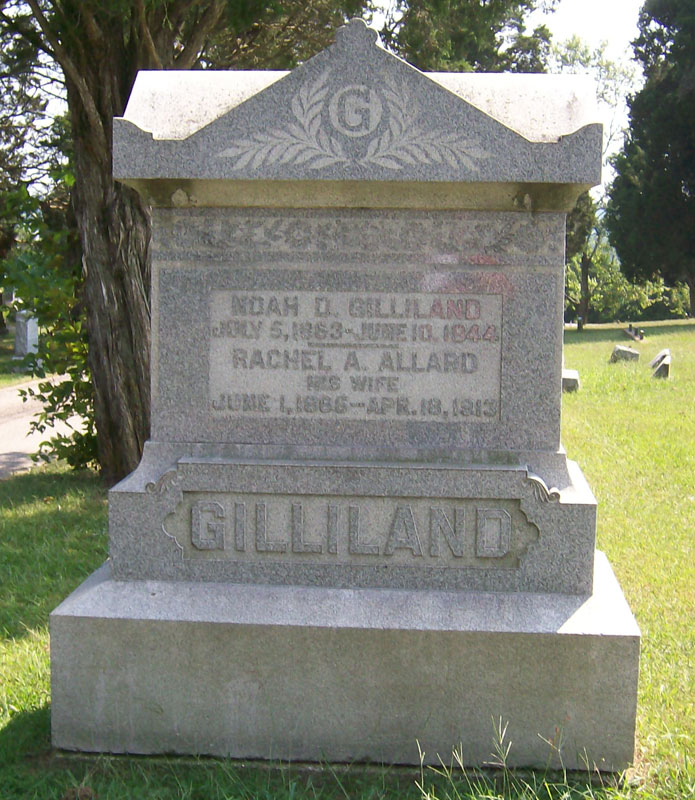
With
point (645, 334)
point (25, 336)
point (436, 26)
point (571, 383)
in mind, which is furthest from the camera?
point (645, 334)

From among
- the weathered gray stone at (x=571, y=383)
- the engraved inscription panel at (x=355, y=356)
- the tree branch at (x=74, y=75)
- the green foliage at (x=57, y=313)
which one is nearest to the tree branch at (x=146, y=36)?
the tree branch at (x=74, y=75)

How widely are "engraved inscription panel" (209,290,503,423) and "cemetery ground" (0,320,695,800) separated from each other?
1192 mm

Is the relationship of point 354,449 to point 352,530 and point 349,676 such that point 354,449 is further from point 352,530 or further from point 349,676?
point 349,676

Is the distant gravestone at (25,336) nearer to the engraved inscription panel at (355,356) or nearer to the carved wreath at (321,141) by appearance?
the engraved inscription panel at (355,356)

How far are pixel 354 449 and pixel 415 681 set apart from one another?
0.81m

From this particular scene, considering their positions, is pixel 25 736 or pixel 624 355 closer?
pixel 25 736

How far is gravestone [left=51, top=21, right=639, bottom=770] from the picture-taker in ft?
9.51

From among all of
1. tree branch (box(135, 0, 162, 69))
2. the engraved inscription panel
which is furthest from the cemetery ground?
tree branch (box(135, 0, 162, 69))

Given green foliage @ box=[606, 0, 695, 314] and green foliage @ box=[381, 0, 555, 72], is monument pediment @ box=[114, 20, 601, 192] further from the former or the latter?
green foliage @ box=[606, 0, 695, 314]

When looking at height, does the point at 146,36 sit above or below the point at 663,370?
above

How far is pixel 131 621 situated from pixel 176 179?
149cm

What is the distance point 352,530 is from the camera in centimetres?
313

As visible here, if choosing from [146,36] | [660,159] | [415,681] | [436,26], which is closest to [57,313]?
[146,36]

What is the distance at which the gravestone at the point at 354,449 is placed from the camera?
290 centimetres
